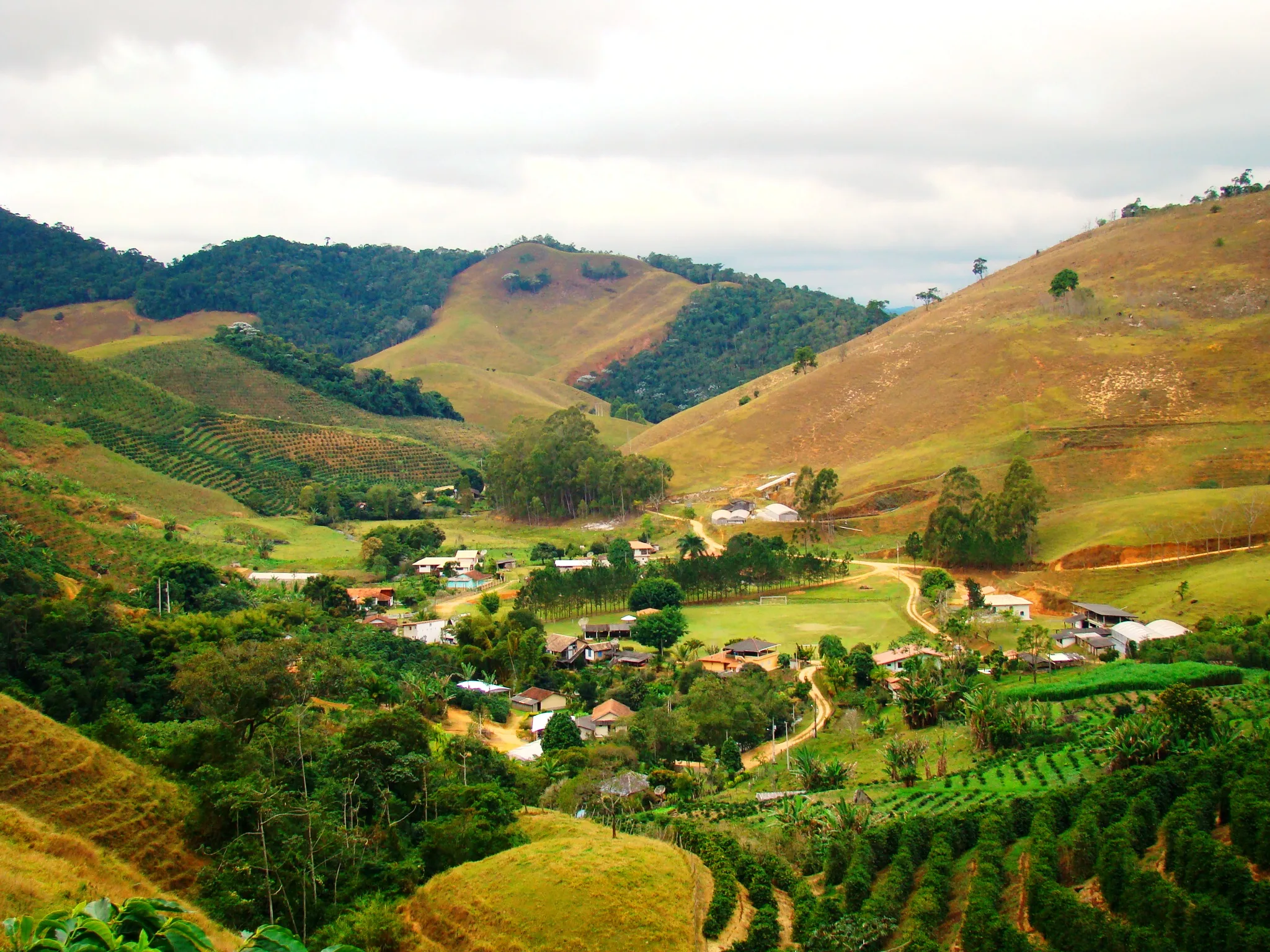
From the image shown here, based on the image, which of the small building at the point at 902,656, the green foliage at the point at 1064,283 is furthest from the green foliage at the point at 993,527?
the green foliage at the point at 1064,283

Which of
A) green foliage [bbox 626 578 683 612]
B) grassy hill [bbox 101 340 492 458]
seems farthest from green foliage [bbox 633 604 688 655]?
grassy hill [bbox 101 340 492 458]

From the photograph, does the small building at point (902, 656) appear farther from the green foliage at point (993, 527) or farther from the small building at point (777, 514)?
the small building at point (777, 514)

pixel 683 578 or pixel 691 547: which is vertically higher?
pixel 691 547

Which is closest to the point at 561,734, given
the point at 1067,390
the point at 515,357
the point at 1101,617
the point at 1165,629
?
the point at 1165,629

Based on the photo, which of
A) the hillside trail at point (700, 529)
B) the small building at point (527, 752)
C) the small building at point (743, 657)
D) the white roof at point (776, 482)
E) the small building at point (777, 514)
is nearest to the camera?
the small building at point (527, 752)

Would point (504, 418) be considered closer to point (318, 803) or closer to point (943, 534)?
point (943, 534)

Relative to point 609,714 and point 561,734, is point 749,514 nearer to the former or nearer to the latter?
point 609,714
